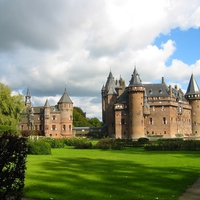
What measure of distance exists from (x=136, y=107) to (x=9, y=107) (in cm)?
3034

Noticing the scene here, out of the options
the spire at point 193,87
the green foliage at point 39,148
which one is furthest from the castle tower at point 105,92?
the green foliage at point 39,148

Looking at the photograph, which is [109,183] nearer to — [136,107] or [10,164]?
[10,164]

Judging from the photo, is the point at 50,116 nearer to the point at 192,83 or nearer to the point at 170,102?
the point at 170,102

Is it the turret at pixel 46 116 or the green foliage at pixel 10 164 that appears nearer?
the green foliage at pixel 10 164

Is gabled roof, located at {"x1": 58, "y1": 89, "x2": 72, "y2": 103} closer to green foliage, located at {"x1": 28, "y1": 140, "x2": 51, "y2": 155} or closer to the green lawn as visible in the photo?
green foliage, located at {"x1": 28, "y1": 140, "x2": 51, "y2": 155}

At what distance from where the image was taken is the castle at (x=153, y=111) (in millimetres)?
68062

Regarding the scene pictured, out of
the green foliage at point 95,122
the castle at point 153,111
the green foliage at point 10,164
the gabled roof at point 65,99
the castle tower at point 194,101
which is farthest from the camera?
the green foliage at point 95,122

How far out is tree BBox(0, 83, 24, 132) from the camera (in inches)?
1863

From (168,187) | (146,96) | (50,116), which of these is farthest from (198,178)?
(50,116)

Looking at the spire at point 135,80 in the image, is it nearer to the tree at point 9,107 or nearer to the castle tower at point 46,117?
the castle tower at point 46,117

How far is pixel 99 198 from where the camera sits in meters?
10.0

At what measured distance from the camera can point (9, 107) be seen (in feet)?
162

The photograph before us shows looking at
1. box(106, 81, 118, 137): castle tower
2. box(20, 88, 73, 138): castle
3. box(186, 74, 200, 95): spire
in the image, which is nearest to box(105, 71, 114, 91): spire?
box(106, 81, 118, 137): castle tower

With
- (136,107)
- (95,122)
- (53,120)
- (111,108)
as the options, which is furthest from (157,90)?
(95,122)
